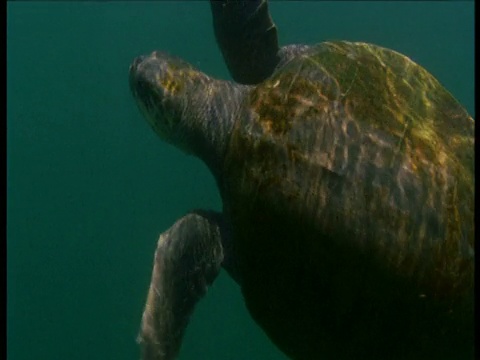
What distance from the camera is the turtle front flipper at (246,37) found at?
4.89 metres

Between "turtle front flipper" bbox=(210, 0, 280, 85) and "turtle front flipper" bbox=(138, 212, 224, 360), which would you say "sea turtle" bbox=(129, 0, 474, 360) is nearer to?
"turtle front flipper" bbox=(138, 212, 224, 360)

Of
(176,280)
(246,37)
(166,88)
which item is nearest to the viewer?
(176,280)

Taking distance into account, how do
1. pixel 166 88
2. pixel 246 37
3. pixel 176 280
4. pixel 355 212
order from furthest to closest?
pixel 246 37
pixel 166 88
pixel 176 280
pixel 355 212

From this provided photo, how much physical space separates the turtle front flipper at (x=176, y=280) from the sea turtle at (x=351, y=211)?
0.05 feet

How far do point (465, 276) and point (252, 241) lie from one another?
1.24 m

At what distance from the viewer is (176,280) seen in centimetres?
420

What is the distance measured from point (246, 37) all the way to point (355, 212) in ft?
7.97

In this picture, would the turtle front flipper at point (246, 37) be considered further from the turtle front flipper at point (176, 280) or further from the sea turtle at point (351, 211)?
the turtle front flipper at point (176, 280)

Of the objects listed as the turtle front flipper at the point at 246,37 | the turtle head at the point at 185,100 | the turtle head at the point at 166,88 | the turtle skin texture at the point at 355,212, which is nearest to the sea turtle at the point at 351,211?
the turtle skin texture at the point at 355,212

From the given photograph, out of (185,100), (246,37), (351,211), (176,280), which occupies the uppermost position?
(246,37)

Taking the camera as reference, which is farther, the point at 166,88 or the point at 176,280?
the point at 166,88

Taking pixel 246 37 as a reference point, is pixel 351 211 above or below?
below

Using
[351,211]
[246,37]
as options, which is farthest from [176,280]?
[246,37]

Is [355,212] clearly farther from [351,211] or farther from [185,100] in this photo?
[185,100]
